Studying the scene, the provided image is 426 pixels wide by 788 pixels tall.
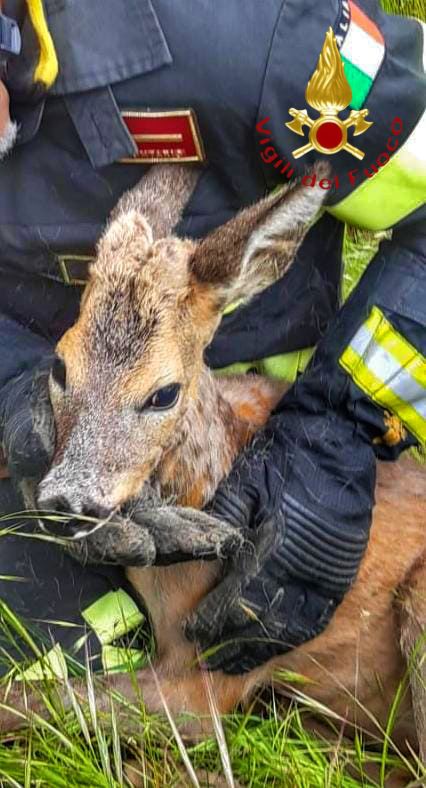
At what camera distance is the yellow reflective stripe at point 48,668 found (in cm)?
312

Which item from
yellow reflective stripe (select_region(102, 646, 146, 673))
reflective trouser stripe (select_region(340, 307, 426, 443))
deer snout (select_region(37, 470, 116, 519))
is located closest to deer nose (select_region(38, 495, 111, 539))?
deer snout (select_region(37, 470, 116, 519))

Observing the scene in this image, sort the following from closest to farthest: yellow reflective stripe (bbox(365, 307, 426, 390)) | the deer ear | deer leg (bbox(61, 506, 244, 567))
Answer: the deer ear
deer leg (bbox(61, 506, 244, 567))
yellow reflective stripe (bbox(365, 307, 426, 390))

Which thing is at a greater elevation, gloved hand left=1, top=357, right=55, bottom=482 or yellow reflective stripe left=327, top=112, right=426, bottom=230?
yellow reflective stripe left=327, top=112, right=426, bottom=230

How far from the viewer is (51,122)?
294cm

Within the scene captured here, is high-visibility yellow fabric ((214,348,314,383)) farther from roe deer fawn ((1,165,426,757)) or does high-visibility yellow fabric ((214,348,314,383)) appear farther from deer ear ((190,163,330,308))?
deer ear ((190,163,330,308))

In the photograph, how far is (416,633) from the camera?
10.7 ft

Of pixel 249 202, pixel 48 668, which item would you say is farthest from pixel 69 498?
pixel 249 202

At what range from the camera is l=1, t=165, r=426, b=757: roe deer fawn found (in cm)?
246

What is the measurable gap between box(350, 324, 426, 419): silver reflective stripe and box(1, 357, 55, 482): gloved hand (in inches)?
35.7

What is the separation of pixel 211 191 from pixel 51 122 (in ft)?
1.57

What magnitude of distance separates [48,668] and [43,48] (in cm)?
173

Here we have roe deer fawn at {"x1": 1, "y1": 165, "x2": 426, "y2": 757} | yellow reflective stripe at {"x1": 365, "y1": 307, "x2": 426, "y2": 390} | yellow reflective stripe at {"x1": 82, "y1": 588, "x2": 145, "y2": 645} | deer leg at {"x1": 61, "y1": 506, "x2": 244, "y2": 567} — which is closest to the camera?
roe deer fawn at {"x1": 1, "y1": 165, "x2": 426, "y2": 757}

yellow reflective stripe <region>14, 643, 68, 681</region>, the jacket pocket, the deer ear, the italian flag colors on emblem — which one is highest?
the italian flag colors on emblem

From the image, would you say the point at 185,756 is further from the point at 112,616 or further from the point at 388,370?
the point at 388,370
